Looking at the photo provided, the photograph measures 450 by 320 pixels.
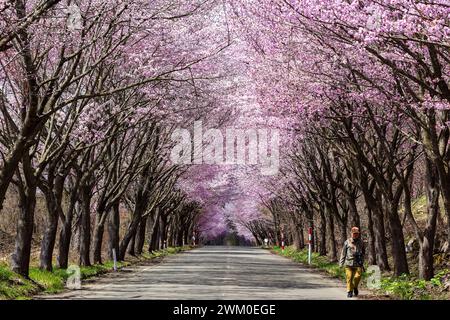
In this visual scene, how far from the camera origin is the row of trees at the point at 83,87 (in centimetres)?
1688

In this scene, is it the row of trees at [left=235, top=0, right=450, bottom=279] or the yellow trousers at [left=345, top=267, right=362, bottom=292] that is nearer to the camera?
the row of trees at [left=235, top=0, right=450, bottom=279]

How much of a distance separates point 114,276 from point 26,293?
8.20 m

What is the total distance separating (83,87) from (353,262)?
1371 centimetres

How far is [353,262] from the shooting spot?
1783 cm

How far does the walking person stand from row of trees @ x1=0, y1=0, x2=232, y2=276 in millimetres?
→ 5080

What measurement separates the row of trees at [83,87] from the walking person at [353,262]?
16.7ft

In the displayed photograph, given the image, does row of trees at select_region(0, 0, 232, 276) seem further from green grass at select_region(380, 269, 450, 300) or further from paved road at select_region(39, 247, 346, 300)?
green grass at select_region(380, 269, 450, 300)

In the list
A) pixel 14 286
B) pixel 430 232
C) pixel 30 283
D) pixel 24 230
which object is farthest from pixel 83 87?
pixel 430 232

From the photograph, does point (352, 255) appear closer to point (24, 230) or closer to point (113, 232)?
point (24, 230)

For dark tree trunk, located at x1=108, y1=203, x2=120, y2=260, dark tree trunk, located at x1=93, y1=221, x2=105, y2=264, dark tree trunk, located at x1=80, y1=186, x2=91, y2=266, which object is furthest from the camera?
dark tree trunk, located at x1=108, y1=203, x2=120, y2=260

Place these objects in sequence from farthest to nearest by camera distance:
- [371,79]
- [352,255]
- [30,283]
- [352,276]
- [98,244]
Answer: [98,244]
[371,79]
[30,283]
[352,255]
[352,276]

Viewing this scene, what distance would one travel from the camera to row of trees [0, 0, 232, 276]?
55.4ft

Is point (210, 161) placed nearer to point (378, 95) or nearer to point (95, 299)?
point (378, 95)

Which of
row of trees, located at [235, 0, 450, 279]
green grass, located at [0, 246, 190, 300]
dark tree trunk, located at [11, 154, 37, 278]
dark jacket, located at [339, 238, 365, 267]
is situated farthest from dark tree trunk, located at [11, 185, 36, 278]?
dark jacket, located at [339, 238, 365, 267]
